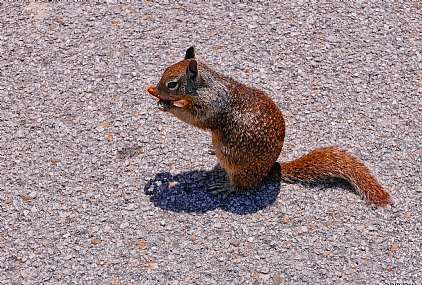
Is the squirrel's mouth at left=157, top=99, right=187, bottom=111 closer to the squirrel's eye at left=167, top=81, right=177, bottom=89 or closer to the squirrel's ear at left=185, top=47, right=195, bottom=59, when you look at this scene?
the squirrel's eye at left=167, top=81, right=177, bottom=89

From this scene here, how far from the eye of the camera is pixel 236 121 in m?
4.14

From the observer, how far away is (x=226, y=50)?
18.4 feet

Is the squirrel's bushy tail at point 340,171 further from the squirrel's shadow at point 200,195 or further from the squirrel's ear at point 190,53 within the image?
the squirrel's ear at point 190,53

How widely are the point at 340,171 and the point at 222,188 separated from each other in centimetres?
92

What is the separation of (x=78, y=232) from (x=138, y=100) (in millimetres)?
1433

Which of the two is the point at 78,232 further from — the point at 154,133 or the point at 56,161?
the point at 154,133

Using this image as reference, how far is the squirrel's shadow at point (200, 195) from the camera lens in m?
4.45

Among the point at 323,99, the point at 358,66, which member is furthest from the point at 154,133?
the point at 358,66

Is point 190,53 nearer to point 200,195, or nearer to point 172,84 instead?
point 172,84

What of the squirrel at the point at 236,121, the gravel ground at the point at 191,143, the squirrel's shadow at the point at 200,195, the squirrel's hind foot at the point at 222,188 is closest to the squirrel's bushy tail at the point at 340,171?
the squirrel at the point at 236,121

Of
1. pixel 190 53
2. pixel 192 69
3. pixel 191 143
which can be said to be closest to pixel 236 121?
pixel 192 69

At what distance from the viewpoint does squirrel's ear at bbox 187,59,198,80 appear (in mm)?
3957

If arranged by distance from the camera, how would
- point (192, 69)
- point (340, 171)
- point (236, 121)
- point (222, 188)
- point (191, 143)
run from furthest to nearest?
point (191, 143) → point (222, 188) → point (340, 171) → point (236, 121) → point (192, 69)

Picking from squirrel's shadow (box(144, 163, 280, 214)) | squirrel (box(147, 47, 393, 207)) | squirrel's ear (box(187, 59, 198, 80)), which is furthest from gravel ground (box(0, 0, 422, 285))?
squirrel's ear (box(187, 59, 198, 80))
